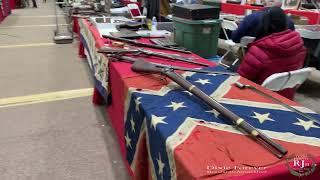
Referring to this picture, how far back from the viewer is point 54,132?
255 cm

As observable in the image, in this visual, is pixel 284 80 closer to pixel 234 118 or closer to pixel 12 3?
pixel 234 118

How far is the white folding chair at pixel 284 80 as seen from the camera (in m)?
1.90

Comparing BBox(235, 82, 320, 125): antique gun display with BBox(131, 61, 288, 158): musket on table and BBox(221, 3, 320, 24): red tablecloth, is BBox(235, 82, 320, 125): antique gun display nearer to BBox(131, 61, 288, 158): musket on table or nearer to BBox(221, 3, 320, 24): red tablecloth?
BBox(131, 61, 288, 158): musket on table

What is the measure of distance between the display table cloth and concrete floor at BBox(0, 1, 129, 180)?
1.78 feet

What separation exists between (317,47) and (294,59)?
1.36 meters

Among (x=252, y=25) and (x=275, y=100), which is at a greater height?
(x=252, y=25)

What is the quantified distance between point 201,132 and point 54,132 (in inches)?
68.8

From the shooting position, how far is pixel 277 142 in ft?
3.44

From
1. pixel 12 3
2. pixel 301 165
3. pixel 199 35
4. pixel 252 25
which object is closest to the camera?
pixel 301 165

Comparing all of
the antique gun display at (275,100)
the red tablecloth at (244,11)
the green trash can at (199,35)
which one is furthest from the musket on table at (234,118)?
the red tablecloth at (244,11)

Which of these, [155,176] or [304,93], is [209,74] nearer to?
[155,176]

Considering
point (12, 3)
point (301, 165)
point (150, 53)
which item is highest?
point (12, 3)

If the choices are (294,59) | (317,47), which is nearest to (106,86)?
(294,59)

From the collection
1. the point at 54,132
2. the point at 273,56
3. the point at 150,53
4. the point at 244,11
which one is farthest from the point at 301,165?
the point at 244,11
